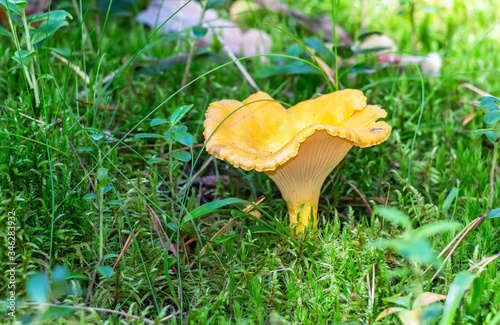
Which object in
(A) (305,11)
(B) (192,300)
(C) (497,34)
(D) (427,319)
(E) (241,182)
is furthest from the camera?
(A) (305,11)

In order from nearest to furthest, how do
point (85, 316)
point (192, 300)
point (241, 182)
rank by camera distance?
point (85, 316)
point (192, 300)
point (241, 182)

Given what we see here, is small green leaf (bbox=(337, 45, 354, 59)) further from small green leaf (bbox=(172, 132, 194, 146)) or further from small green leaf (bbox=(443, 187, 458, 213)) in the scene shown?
small green leaf (bbox=(172, 132, 194, 146))

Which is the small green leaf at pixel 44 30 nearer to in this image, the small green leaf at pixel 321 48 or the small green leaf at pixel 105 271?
the small green leaf at pixel 105 271

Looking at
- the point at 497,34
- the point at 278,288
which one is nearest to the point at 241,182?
the point at 278,288

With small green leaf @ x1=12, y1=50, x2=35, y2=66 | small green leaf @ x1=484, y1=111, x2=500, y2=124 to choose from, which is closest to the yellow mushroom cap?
small green leaf @ x1=484, y1=111, x2=500, y2=124

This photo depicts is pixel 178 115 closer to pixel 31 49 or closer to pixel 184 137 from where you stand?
pixel 184 137

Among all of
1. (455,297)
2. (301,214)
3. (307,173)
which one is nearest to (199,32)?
(307,173)

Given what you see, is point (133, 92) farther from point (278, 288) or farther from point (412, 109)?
point (412, 109)
